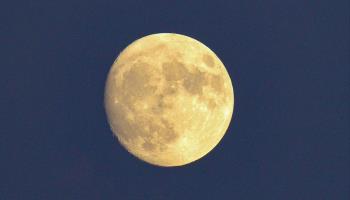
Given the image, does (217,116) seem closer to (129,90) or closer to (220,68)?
(220,68)

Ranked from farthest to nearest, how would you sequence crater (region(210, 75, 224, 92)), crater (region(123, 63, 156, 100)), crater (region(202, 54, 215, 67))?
crater (region(202, 54, 215, 67))
crater (region(210, 75, 224, 92))
crater (region(123, 63, 156, 100))

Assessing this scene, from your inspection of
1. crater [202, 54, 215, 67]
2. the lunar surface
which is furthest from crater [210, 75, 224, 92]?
crater [202, 54, 215, 67]

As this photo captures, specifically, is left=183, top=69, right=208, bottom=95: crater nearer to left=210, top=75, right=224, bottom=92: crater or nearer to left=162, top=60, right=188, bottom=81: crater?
left=162, top=60, right=188, bottom=81: crater

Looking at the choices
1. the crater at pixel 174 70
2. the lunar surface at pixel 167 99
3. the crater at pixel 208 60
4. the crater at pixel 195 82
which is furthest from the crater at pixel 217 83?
the crater at pixel 174 70

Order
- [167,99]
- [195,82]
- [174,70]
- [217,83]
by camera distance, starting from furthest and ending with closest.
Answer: [217,83] < [195,82] < [174,70] < [167,99]

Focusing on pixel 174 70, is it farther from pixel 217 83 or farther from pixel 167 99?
pixel 217 83

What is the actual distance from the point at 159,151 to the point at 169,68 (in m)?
3.35

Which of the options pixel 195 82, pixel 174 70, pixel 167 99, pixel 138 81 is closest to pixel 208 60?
pixel 195 82

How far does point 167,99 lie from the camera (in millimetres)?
16391

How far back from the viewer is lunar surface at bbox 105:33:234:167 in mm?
16516

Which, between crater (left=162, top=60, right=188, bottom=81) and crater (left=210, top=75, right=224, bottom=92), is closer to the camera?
crater (left=162, top=60, right=188, bottom=81)

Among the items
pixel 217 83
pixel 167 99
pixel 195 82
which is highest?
pixel 217 83

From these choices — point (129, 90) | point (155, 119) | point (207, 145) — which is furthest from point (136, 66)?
point (207, 145)

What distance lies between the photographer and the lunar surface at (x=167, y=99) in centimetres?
1652
